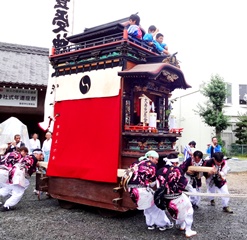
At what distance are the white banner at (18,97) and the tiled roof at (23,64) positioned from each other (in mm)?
433

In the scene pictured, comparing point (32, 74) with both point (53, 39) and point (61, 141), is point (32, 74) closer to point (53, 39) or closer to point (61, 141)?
point (53, 39)

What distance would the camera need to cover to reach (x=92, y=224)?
18.0 feet

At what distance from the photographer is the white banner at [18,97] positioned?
1190 centimetres

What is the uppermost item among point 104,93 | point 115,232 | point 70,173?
point 104,93

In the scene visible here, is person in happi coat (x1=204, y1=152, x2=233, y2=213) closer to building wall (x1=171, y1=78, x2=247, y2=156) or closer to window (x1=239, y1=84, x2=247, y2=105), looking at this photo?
building wall (x1=171, y1=78, x2=247, y2=156)

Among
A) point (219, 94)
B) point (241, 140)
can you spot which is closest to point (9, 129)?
point (219, 94)

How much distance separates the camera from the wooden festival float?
5.93m

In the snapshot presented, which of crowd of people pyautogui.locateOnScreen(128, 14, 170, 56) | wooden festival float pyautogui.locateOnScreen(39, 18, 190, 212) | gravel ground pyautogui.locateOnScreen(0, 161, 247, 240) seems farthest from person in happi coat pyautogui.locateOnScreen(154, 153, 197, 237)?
crowd of people pyautogui.locateOnScreen(128, 14, 170, 56)

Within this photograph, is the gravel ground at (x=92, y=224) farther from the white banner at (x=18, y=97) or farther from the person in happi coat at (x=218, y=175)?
the white banner at (x=18, y=97)

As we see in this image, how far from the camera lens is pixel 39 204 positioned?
7.04 meters

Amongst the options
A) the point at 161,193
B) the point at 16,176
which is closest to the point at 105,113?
the point at 161,193

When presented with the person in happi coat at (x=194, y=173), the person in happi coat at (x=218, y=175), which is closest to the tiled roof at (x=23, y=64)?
the person in happi coat at (x=194, y=173)

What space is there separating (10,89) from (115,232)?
913 centimetres

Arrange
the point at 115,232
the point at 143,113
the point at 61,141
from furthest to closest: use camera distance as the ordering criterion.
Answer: the point at 61,141 → the point at 143,113 → the point at 115,232
